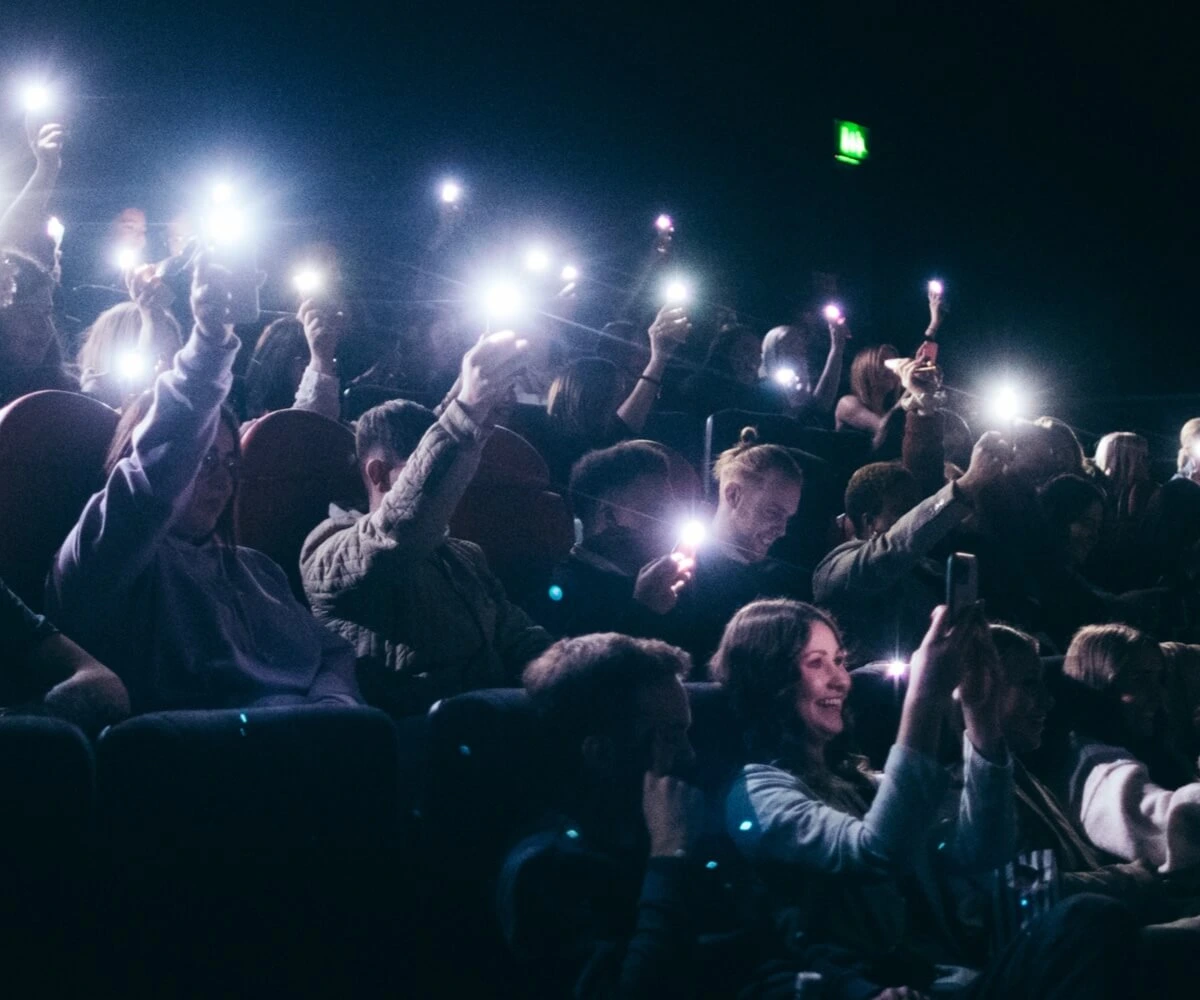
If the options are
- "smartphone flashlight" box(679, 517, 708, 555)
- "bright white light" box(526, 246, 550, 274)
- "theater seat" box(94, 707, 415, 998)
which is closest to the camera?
"theater seat" box(94, 707, 415, 998)

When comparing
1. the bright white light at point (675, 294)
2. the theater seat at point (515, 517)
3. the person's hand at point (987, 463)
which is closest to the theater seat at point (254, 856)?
the theater seat at point (515, 517)

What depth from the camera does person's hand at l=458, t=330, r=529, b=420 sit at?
1.86 meters

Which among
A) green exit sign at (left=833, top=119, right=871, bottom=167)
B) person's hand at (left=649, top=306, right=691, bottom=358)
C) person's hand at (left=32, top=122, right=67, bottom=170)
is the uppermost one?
green exit sign at (left=833, top=119, right=871, bottom=167)

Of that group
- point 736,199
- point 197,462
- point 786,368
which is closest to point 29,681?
point 197,462

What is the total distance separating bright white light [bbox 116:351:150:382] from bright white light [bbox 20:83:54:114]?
46.8 inches

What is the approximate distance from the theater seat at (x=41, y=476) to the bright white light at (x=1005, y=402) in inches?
139

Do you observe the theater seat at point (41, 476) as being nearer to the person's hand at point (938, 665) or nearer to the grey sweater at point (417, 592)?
the grey sweater at point (417, 592)

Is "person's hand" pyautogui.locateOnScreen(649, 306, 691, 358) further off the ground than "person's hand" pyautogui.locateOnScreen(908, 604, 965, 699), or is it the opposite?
"person's hand" pyautogui.locateOnScreen(649, 306, 691, 358)

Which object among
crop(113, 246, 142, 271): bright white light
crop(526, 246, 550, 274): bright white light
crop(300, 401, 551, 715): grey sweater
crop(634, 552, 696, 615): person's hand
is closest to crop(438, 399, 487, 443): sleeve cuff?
crop(300, 401, 551, 715): grey sweater

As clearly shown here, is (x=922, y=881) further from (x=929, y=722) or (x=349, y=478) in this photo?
(x=349, y=478)

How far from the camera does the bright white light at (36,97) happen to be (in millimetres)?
3336

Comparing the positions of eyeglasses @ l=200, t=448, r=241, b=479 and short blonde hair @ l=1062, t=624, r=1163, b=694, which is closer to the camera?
eyeglasses @ l=200, t=448, r=241, b=479

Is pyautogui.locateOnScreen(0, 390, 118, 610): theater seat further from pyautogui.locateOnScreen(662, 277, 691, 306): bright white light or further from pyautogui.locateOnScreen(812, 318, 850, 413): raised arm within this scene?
pyautogui.locateOnScreen(812, 318, 850, 413): raised arm

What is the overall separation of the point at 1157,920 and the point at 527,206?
12.3 feet
